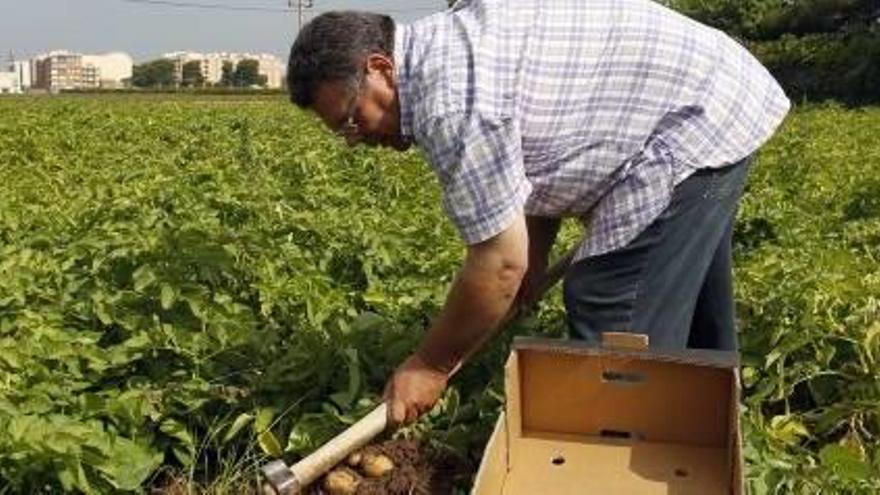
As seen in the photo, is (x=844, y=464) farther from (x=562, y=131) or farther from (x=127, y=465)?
(x=127, y=465)

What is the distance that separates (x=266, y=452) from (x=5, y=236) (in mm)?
2486

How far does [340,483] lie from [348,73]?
3.46 ft

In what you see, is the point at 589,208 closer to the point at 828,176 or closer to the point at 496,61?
the point at 496,61

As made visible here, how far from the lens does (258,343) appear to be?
3.62 metres

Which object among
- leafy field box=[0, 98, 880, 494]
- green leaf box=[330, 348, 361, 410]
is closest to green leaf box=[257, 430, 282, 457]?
leafy field box=[0, 98, 880, 494]

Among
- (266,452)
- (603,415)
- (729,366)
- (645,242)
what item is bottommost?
(266,452)

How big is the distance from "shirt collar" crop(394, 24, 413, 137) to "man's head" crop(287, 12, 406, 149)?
1 cm

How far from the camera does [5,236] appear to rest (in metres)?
5.21

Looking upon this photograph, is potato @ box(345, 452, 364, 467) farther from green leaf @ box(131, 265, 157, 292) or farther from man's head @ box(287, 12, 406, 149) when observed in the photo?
green leaf @ box(131, 265, 157, 292)

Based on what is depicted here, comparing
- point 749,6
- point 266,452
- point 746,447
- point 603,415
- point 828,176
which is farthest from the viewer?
point 749,6

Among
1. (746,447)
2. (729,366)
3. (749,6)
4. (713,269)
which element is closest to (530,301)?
(713,269)

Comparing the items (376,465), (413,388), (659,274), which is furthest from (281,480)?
(659,274)

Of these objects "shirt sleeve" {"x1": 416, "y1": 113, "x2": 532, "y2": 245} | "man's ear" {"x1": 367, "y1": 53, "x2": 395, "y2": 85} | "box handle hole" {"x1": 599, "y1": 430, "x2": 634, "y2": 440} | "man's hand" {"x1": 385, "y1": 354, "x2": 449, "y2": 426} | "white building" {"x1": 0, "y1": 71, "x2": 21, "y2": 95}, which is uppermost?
"man's ear" {"x1": 367, "y1": 53, "x2": 395, "y2": 85}

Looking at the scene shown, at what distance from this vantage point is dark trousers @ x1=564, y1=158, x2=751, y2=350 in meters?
2.88
